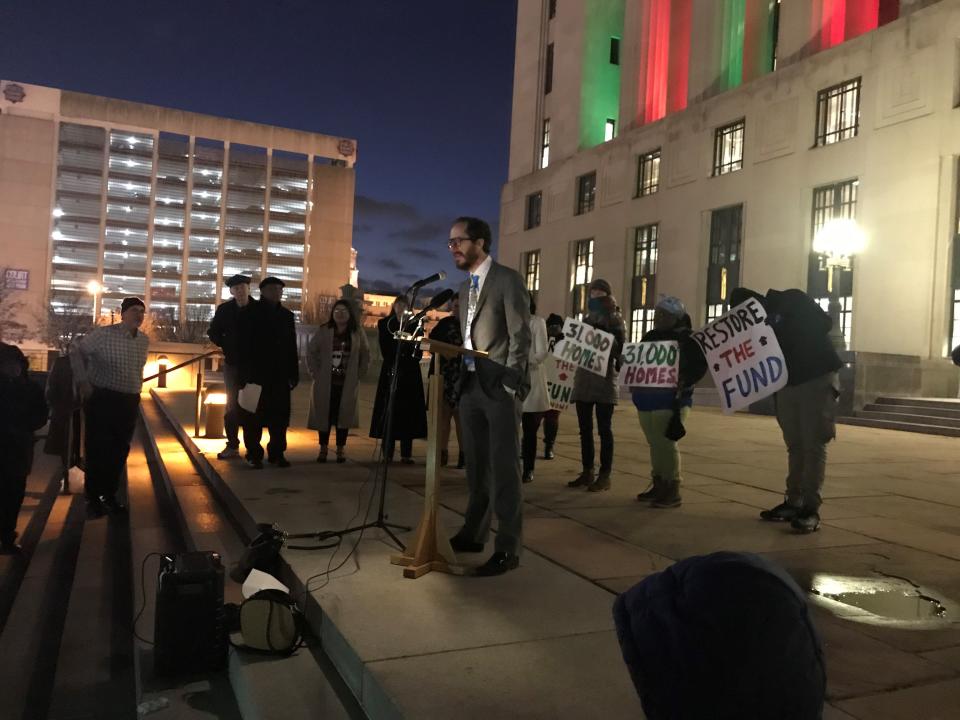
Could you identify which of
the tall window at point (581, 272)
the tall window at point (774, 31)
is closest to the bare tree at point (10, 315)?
the tall window at point (581, 272)

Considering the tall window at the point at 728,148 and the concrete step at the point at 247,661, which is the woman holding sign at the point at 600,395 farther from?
the tall window at the point at 728,148

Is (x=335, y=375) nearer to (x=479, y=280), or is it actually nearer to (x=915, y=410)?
(x=479, y=280)

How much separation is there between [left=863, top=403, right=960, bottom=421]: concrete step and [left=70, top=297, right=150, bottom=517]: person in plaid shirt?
17364mm

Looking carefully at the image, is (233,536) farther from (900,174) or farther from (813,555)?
(900,174)

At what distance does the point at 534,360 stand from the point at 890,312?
19.9 metres

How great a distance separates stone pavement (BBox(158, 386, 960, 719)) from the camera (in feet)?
9.14

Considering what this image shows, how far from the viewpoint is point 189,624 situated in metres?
3.40

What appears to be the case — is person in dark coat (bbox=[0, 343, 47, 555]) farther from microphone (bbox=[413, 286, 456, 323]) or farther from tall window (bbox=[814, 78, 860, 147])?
tall window (bbox=[814, 78, 860, 147])

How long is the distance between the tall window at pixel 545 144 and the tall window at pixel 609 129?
3.67 metres

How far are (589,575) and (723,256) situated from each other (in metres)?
27.8

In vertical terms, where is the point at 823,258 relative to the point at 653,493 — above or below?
above

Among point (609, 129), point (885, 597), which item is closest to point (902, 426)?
point (885, 597)

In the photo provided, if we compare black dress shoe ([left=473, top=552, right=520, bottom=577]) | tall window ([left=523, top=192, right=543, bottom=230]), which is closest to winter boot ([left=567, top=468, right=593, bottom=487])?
black dress shoe ([left=473, top=552, right=520, bottom=577])

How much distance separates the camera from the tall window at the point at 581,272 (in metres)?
37.7
